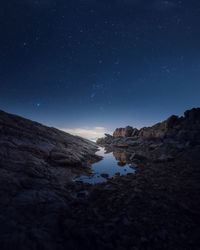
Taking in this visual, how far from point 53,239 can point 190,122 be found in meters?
45.6

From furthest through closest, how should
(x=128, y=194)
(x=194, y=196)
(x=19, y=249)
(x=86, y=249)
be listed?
1. (x=128, y=194)
2. (x=194, y=196)
3. (x=86, y=249)
4. (x=19, y=249)

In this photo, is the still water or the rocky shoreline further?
the still water

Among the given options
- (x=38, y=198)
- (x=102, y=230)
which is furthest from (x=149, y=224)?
(x=38, y=198)

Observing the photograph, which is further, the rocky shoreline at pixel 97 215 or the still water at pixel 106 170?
the still water at pixel 106 170

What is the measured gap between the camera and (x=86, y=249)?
3.07m

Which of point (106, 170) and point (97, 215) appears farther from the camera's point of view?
point (106, 170)

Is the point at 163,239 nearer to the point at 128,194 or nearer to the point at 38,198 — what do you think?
the point at 128,194

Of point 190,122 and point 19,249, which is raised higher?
point 190,122

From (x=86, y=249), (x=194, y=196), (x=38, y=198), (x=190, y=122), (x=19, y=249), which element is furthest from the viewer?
(x=190, y=122)

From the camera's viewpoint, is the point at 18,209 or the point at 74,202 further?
the point at 74,202

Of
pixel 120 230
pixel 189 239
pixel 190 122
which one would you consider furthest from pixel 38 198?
pixel 190 122

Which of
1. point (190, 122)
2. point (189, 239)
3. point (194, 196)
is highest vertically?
point (190, 122)

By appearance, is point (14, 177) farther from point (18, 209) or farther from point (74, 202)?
point (74, 202)

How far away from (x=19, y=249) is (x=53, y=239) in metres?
0.83
